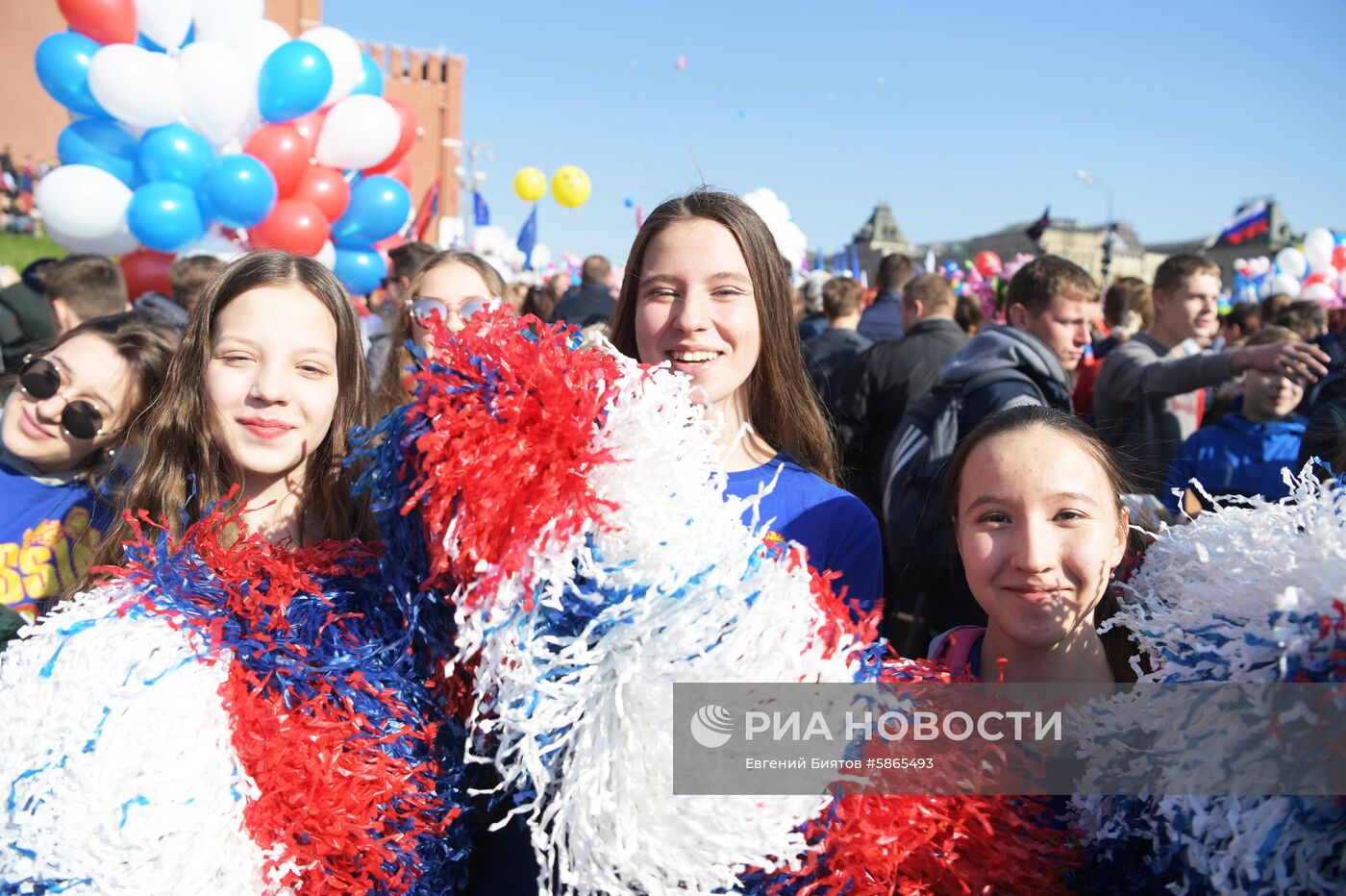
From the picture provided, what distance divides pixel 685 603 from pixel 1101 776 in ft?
1.92

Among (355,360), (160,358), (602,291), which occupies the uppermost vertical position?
(602,291)

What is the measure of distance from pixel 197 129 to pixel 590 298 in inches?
95.9

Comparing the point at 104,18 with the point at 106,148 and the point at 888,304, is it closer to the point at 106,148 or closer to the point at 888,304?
the point at 106,148

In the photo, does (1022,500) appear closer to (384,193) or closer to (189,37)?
(384,193)

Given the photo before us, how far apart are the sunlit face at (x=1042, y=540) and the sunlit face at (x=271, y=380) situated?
1144 millimetres

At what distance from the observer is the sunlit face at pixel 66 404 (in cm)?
207

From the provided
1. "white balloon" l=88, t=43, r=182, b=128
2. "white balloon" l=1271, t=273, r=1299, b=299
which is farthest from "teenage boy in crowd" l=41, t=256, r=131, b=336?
"white balloon" l=1271, t=273, r=1299, b=299

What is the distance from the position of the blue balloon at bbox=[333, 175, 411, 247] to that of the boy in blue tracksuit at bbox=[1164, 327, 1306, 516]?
4.89 m

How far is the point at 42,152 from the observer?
28281mm

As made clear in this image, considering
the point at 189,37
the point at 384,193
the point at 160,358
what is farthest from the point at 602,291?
the point at 160,358

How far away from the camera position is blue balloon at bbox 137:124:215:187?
5.11 metres

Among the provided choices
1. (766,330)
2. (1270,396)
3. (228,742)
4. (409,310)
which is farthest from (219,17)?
(1270,396)

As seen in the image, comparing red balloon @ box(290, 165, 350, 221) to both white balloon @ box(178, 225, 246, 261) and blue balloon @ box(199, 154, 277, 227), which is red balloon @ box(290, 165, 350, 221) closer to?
blue balloon @ box(199, 154, 277, 227)

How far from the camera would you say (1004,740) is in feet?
4.13
